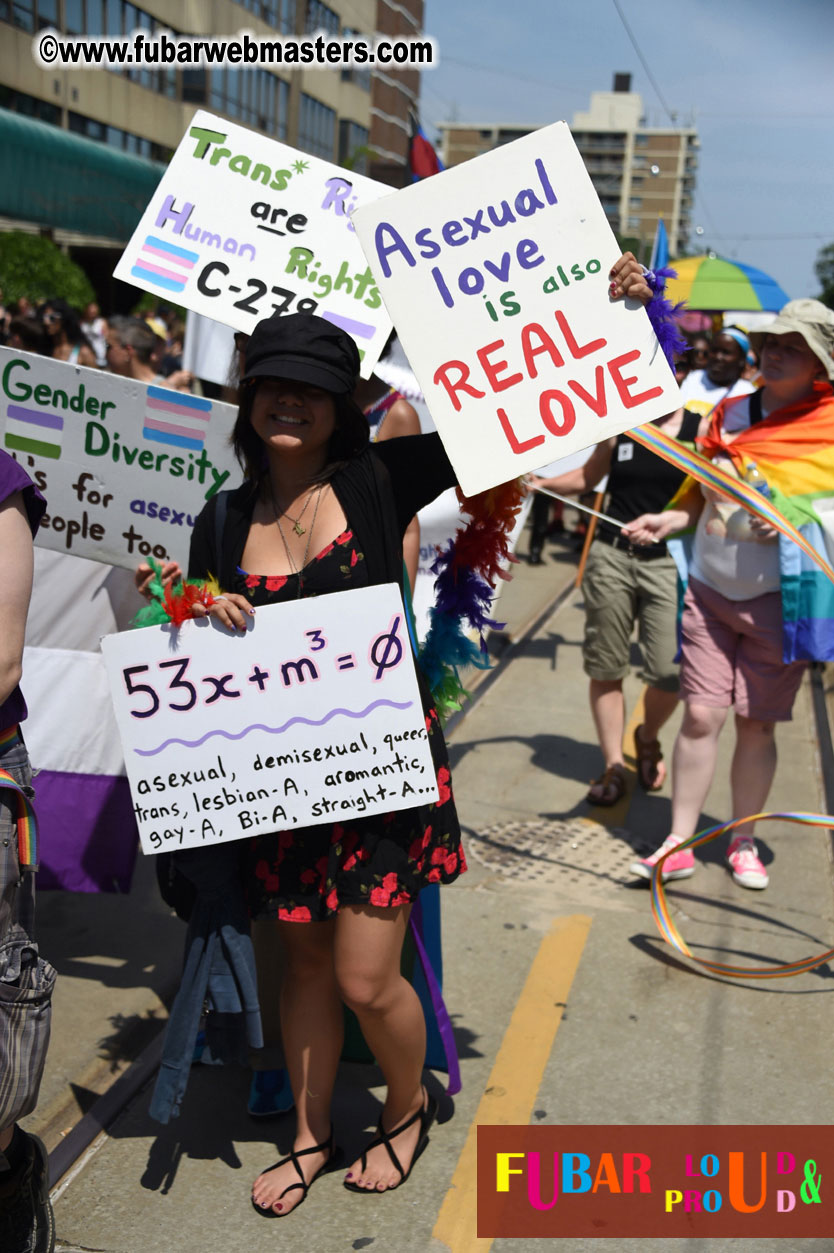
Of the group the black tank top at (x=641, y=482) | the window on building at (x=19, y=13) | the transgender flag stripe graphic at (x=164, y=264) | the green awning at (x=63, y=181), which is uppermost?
the window on building at (x=19, y=13)

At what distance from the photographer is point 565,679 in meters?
7.33

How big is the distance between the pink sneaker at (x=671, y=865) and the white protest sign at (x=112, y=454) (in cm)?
207

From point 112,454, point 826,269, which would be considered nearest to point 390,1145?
point 112,454

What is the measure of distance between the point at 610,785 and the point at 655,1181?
8.22 feet

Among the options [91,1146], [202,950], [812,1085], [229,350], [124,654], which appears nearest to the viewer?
[124,654]

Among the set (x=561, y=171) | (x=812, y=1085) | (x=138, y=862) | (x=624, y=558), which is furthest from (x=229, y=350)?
(x=812, y=1085)

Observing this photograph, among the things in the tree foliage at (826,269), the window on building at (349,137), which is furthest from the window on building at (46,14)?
the tree foliage at (826,269)

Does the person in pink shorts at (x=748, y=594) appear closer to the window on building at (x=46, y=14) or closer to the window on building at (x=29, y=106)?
the window on building at (x=29, y=106)

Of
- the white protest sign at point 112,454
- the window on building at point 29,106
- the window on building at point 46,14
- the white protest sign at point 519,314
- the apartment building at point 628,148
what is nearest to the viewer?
the white protest sign at point 519,314

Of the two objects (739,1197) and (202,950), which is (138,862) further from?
(739,1197)

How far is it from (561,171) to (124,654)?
133 cm

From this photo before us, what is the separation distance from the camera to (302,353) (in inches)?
93.4

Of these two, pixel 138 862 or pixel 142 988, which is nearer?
pixel 142 988

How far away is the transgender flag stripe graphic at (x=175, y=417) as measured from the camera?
3.29 metres
